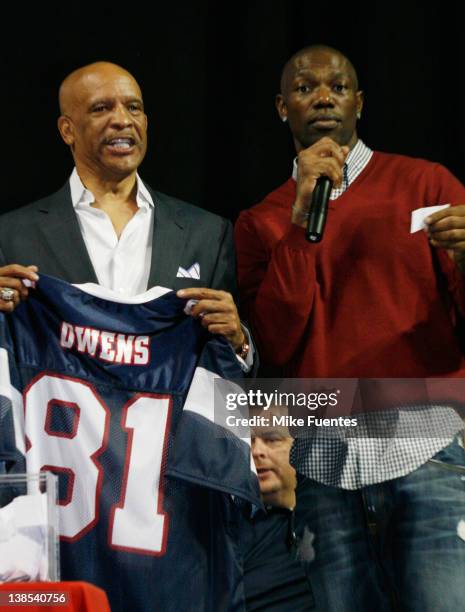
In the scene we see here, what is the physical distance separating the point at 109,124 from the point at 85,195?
181 mm

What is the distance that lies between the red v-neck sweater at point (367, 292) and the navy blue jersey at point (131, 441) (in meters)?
0.20

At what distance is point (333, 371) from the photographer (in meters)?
2.52

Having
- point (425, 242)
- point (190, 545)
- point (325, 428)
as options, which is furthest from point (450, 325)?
point (190, 545)

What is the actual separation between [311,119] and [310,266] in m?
0.43

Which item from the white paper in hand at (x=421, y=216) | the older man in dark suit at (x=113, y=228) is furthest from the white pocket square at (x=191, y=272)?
the white paper in hand at (x=421, y=216)

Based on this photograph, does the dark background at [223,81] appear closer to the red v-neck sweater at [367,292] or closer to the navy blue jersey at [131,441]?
the red v-neck sweater at [367,292]

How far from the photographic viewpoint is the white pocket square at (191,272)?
253cm

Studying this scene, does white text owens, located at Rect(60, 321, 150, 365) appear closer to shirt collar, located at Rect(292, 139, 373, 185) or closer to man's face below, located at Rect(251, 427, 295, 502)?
man's face below, located at Rect(251, 427, 295, 502)

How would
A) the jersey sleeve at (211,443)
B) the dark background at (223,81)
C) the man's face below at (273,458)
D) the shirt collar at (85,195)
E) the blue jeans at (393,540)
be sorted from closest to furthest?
the blue jeans at (393,540) < the jersey sleeve at (211,443) < the man's face below at (273,458) < the shirt collar at (85,195) < the dark background at (223,81)

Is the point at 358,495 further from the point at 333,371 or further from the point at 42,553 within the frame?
the point at 42,553

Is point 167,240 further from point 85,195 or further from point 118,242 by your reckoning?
point 85,195

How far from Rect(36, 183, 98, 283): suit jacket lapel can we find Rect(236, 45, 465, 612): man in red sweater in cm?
40

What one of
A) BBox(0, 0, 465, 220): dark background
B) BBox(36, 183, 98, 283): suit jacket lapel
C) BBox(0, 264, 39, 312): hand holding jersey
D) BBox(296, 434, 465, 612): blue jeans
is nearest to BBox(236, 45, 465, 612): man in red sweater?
BBox(296, 434, 465, 612): blue jeans

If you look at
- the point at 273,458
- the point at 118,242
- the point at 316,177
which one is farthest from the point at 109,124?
the point at 273,458
